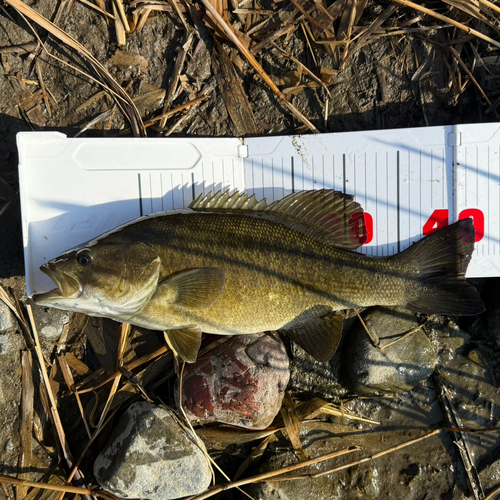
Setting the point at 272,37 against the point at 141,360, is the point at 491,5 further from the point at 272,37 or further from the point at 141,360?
the point at 141,360

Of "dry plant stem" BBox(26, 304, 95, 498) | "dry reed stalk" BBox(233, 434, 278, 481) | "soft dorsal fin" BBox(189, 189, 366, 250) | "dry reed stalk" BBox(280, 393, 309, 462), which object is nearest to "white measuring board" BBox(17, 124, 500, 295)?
"soft dorsal fin" BBox(189, 189, 366, 250)

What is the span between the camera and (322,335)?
9.19 ft

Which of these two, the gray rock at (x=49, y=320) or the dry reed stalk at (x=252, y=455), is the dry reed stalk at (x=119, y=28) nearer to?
the gray rock at (x=49, y=320)

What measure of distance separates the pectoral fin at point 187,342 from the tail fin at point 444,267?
1.56 meters

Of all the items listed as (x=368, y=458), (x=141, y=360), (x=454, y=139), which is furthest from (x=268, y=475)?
(x=454, y=139)

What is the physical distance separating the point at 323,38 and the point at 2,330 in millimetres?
3547

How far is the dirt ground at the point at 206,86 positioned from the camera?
3119 mm

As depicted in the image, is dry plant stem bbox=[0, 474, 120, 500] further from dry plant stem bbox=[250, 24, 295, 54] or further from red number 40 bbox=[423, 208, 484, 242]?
dry plant stem bbox=[250, 24, 295, 54]

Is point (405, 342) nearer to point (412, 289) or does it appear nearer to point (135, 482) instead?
point (412, 289)

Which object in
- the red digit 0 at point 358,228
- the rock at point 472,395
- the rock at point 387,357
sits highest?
the red digit 0 at point 358,228

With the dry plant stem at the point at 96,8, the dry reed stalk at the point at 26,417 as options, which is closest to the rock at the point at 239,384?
the dry reed stalk at the point at 26,417

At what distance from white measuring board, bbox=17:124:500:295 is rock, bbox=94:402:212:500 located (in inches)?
53.3

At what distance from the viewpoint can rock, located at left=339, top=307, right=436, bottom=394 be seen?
122 inches

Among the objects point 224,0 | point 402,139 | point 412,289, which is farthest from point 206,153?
point 412,289
